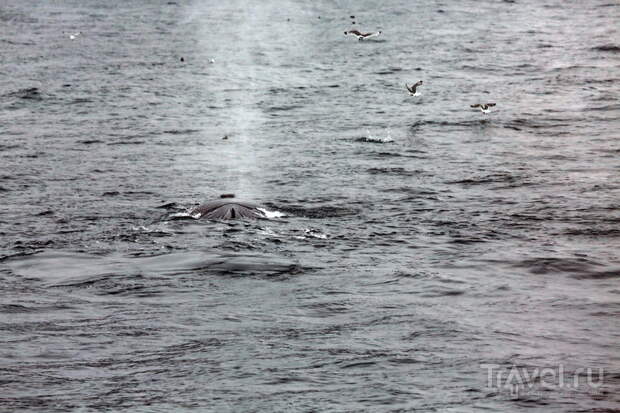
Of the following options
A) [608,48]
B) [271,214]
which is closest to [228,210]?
[271,214]

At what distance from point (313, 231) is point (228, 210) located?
1.52 m

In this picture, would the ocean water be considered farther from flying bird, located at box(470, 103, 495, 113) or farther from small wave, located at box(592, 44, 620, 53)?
flying bird, located at box(470, 103, 495, 113)

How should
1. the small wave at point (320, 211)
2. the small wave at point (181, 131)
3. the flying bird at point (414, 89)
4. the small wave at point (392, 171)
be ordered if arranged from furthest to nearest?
the flying bird at point (414, 89), the small wave at point (181, 131), the small wave at point (392, 171), the small wave at point (320, 211)

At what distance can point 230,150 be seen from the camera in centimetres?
2362

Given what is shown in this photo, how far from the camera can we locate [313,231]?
17.6 metres

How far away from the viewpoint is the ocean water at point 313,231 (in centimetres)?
1208

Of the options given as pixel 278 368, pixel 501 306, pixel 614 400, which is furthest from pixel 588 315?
pixel 278 368

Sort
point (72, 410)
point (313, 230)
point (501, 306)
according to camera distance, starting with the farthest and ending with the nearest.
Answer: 1. point (313, 230)
2. point (501, 306)
3. point (72, 410)

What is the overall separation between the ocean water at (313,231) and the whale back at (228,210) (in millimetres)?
311

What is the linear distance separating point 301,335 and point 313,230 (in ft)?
14.7

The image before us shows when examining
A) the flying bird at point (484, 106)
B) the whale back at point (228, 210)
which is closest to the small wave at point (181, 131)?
the flying bird at point (484, 106)

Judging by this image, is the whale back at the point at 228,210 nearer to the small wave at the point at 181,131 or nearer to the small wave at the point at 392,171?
the small wave at the point at 392,171

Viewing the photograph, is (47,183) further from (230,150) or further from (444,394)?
(444,394)

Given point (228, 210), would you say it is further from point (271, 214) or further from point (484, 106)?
point (484, 106)
